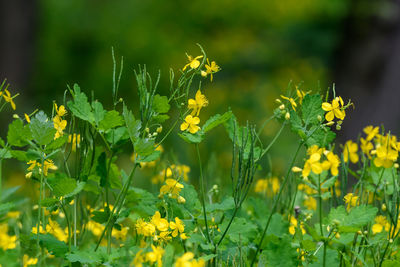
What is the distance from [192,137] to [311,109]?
30cm

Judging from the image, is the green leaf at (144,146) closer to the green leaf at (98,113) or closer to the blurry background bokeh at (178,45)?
the green leaf at (98,113)

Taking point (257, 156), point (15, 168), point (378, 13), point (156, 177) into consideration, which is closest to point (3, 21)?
point (15, 168)

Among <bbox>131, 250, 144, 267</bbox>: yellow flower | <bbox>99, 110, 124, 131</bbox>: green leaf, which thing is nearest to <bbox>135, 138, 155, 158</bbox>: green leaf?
<bbox>99, 110, 124, 131</bbox>: green leaf

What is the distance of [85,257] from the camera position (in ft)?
4.18

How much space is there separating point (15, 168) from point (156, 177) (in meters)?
5.85

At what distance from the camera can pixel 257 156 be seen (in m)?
1.46

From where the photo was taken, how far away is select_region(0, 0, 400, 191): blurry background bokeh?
25.6 feet

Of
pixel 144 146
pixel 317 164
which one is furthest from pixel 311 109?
pixel 144 146

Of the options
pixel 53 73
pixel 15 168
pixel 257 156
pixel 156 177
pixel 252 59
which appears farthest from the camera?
pixel 53 73

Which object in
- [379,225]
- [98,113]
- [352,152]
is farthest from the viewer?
[352,152]

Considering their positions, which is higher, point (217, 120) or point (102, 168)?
point (217, 120)

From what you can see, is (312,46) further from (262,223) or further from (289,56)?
(262,223)

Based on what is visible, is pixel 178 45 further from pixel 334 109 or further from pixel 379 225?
pixel 334 109

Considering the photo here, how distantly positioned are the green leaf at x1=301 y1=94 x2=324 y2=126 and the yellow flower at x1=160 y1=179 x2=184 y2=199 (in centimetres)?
35
